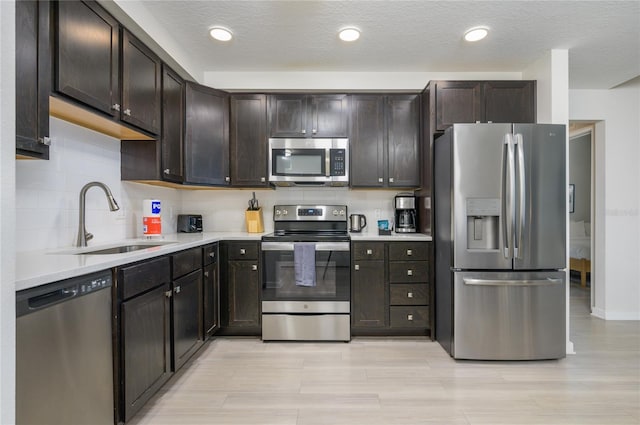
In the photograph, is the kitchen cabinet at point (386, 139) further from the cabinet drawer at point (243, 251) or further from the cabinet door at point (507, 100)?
the cabinet drawer at point (243, 251)

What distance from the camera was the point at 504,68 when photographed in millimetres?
3117

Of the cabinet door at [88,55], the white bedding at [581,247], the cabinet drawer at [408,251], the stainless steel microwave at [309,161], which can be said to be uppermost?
the cabinet door at [88,55]

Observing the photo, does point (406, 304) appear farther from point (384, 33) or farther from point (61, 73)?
point (61, 73)

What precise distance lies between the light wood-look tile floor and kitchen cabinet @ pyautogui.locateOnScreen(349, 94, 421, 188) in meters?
1.57

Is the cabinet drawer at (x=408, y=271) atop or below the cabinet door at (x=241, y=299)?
atop

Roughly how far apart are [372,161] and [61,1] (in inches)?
96.8

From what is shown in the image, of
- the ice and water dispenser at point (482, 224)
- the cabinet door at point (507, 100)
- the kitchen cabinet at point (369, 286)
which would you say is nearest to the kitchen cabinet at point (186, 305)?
the kitchen cabinet at point (369, 286)

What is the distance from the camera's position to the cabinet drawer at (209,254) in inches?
99.7

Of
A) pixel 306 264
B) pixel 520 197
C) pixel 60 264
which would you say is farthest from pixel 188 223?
pixel 520 197

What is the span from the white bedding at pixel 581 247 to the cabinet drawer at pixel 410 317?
140 inches

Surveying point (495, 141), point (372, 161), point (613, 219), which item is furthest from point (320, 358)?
point (613, 219)

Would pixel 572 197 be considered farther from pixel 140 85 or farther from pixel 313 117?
pixel 140 85

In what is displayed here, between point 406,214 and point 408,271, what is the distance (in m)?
0.64

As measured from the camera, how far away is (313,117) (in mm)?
3162
